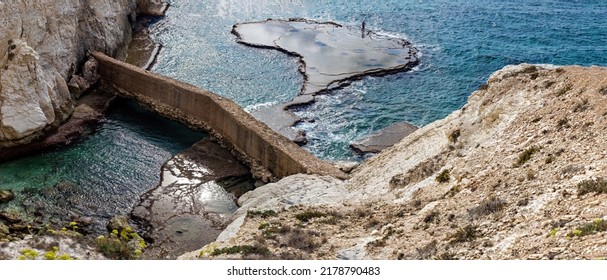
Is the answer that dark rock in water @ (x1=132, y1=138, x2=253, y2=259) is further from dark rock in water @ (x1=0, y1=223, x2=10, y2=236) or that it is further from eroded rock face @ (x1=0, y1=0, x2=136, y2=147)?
eroded rock face @ (x1=0, y1=0, x2=136, y2=147)

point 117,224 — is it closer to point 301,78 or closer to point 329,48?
point 301,78

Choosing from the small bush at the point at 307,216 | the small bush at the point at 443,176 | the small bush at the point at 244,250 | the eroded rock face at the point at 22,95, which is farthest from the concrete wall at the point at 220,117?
the small bush at the point at 244,250

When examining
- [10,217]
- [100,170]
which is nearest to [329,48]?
[100,170]

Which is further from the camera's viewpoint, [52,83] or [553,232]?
[52,83]

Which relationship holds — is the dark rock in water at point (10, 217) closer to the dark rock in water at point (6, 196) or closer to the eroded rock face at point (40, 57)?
the dark rock in water at point (6, 196)

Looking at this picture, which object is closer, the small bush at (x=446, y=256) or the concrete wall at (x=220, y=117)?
the small bush at (x=446, y=256)

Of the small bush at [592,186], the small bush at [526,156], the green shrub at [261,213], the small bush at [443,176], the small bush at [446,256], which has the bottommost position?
the green shrub at [261,213]
